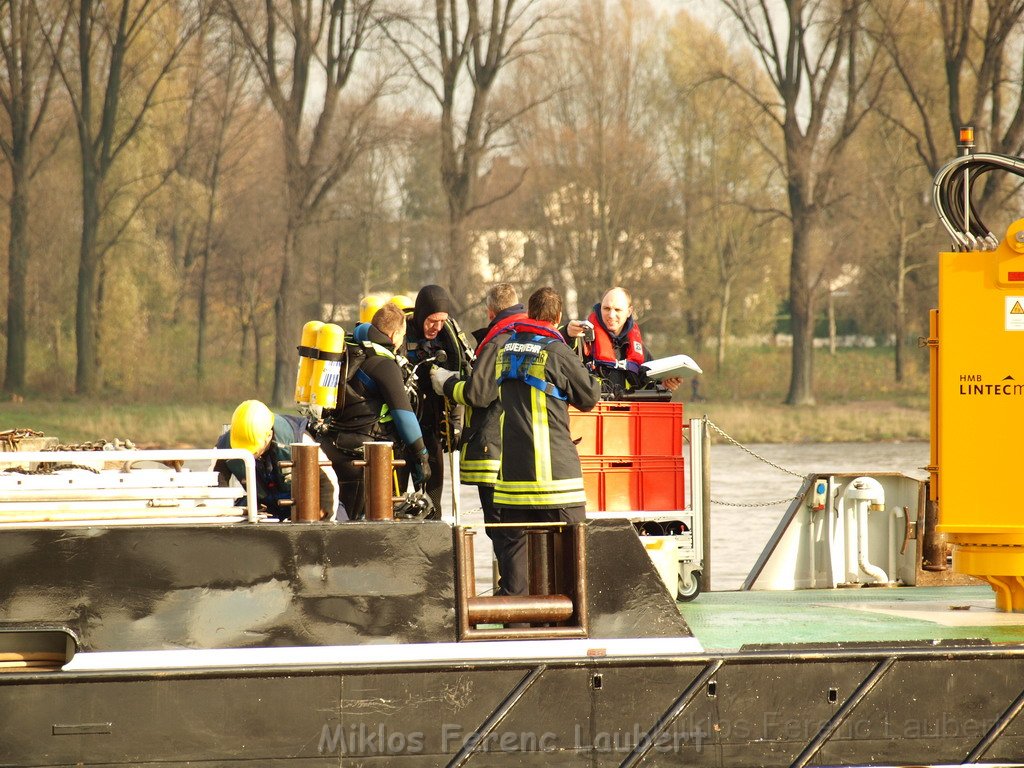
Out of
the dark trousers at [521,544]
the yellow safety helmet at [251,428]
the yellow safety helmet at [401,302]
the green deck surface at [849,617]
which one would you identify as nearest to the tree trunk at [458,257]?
the yellow safety helmet at [401,302]

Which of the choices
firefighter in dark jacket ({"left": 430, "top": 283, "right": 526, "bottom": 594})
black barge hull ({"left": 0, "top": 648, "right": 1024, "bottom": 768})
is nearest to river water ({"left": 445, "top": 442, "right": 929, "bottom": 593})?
black barge hull ({"left": 0, "top": 648, "right": 1024, "bottom": 768})

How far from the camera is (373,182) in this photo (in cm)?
4284

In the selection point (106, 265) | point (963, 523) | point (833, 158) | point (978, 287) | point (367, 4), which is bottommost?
point (963, 523)

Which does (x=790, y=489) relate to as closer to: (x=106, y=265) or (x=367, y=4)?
(x=367, y=4)

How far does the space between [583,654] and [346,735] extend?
86cm

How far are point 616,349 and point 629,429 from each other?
2.06ft

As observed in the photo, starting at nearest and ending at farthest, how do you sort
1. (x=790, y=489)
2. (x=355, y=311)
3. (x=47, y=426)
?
(x=790, y=489) → (x=47, y=426) → (x=355, y=311)

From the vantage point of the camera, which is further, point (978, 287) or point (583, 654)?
point (978, 287)

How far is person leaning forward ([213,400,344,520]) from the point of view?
18.2ft

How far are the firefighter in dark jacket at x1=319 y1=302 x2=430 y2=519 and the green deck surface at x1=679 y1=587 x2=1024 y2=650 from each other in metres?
1.59

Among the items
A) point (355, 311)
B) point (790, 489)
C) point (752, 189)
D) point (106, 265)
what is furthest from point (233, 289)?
point (790, 489)

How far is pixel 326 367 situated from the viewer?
5.97 m

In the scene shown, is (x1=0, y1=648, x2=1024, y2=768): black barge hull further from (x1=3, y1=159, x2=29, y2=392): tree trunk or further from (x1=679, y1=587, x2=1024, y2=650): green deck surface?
(x1=3, y1=159, x2=29, y2=392): tree trunk

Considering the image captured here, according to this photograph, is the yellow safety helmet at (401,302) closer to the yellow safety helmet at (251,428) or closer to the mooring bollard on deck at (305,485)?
the yellow safety helmet at (251,428)
